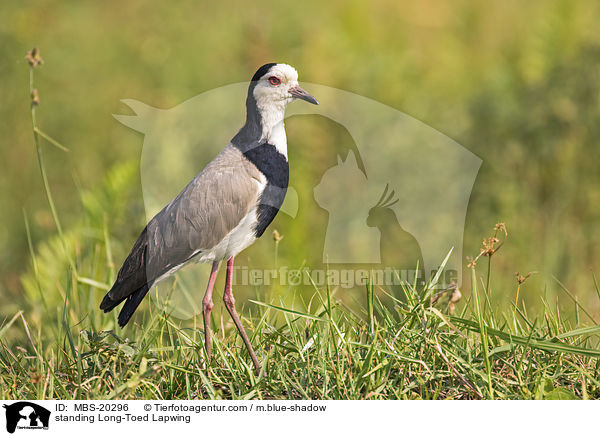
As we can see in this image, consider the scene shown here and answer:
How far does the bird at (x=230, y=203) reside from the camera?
3.26 metres

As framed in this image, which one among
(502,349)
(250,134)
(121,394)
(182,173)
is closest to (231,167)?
(250,134)

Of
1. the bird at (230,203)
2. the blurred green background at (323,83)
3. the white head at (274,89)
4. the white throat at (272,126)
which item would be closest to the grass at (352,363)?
the bird at (230,203)

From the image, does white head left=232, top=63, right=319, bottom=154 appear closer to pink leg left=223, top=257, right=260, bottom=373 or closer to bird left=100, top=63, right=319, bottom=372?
bird left=100, top=63, right=319, bottom=372

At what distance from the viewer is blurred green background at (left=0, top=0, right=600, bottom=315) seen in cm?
585

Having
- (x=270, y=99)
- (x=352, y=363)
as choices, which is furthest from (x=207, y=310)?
(x=270, y=99)

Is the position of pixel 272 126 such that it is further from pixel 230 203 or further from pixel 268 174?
pixel 230 203

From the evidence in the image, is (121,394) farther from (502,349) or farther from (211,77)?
(211,77)

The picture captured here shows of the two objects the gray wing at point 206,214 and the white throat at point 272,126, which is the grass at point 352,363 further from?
the white throat at point 272,126

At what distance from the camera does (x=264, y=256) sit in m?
5.84

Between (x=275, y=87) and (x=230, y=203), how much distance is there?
61 centimetres

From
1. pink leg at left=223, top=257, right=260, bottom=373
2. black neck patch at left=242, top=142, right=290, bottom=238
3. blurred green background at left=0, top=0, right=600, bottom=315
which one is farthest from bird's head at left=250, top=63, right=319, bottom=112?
blurred green background at left=0, top=0, right=600, bottom=315

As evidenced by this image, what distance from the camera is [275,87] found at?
331 centimetres

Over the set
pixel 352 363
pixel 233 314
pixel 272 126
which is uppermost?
pixel 272 126

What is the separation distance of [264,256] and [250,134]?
2.59 meters
